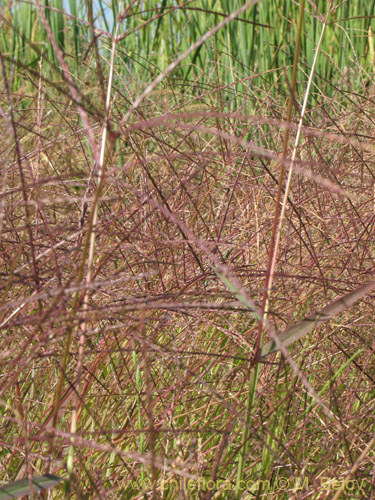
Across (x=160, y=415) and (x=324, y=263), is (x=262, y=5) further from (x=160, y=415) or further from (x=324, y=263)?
(x=160, y=415)

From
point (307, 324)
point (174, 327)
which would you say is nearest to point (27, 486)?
point (307, 324)

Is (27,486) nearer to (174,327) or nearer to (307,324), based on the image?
(307,324)

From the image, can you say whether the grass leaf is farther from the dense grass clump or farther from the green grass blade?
the green grass blade

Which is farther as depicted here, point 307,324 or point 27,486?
point 307,324

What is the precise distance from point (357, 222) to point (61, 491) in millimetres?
755

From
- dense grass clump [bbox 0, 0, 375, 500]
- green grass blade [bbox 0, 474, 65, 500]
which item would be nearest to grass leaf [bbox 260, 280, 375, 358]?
dense grass clump [bbox 0, 0, 375, 500]

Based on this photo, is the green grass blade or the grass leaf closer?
the green grass blade

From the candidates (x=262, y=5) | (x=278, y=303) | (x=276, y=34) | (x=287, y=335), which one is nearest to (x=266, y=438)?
(x=287, y=335)

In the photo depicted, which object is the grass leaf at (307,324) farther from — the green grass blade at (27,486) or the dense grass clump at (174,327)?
the green grass blade at (27,486)

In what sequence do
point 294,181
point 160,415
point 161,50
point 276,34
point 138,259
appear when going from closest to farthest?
point 160,415 < point 138,259 < point 294,181 < point 276,34 < point 161,50

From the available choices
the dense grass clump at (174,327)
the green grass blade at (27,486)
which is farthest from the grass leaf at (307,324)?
the green grass blade at (27,486)

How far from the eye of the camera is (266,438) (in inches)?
30.7

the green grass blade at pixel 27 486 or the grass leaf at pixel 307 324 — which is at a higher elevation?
the grass leaf at pixel 307 324

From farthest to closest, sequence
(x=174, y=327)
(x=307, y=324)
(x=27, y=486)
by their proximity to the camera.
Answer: (x=174, y=327) → (x=307, y=324) → (x=27, y=486)
